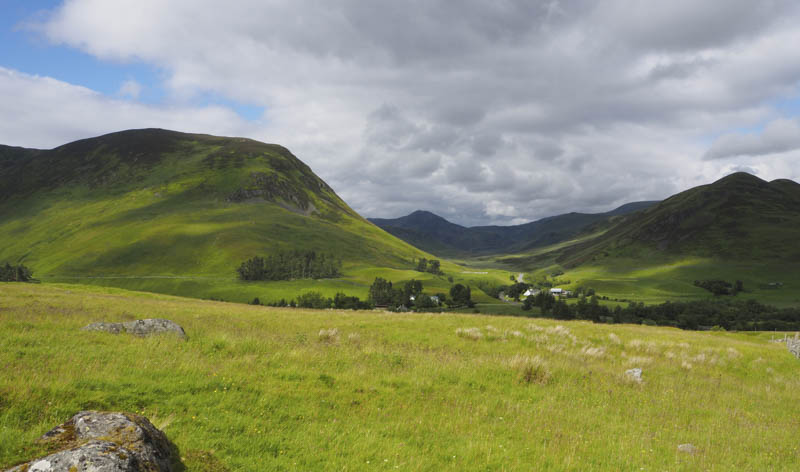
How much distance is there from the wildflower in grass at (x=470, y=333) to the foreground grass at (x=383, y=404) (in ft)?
12.6

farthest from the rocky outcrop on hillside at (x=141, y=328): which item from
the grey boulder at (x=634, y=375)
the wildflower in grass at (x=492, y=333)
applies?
the grey boulder at (x=634, y=375)

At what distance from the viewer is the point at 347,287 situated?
639 ft

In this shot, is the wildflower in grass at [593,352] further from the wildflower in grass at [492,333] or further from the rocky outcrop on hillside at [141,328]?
the rocky outcrop on hillside at [141,328]

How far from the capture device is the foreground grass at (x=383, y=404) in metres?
8.73

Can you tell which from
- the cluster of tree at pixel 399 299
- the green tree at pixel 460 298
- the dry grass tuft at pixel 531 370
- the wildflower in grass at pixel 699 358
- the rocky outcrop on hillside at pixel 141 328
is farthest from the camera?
the green tree at pixel 460 298

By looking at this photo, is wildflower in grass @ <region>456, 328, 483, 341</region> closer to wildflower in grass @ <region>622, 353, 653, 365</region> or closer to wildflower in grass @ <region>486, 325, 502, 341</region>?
wildflower in grass @ <region>486, 325, 502, 341</region>

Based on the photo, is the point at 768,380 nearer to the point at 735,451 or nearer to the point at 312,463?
the point at 735,451

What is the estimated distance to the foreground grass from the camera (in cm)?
873

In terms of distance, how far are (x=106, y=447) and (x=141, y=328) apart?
14072 millimetres

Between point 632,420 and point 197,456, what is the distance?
43.3ft

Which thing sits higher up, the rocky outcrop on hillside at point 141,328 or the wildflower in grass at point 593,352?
the rocky outcrop on hillside at point 141,328

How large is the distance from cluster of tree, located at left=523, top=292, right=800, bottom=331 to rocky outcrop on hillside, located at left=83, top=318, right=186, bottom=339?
15722 cm

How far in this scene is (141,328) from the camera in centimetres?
1755

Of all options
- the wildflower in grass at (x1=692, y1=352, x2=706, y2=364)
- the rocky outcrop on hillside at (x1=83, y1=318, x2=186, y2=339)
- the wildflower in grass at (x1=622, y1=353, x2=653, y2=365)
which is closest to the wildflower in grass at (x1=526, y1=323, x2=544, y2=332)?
the wildflower in grass at (x1=622, y1=353, x2=653, y2=365)
